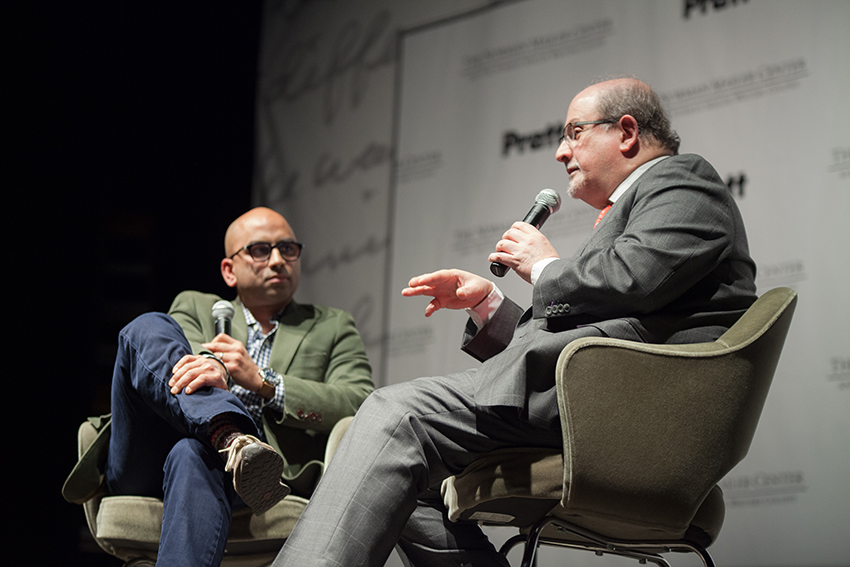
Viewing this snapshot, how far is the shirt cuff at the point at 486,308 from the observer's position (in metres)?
1.77

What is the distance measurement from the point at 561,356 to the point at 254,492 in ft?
2.33

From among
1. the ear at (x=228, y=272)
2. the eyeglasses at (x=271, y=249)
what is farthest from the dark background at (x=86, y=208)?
the eyeglasses at (x=271, y=249)

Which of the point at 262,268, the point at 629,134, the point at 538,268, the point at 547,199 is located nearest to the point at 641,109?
the point at 629,134

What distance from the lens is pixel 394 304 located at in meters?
3.90

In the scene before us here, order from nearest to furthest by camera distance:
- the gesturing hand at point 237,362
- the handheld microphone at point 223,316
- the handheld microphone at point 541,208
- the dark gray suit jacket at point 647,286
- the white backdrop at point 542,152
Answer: the dark gray suit jacket at point 647,286 < the handheld microphone at point 541,208 < the gesturing hand at point 237,362 < the handheld microphone at point 223,316 < the white backdrop at point 542,152

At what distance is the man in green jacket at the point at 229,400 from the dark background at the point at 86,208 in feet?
3.99

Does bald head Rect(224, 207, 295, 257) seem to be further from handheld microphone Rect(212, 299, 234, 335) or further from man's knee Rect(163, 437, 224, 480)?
man's knee Rect(163, 437, 224, 480)

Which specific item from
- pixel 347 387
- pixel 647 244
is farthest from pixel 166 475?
pixel 647 244

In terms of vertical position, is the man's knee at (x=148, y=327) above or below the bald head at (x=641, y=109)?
below

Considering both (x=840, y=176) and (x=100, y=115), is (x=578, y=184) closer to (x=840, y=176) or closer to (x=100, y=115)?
(x=840, y=176)

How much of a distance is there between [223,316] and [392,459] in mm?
985

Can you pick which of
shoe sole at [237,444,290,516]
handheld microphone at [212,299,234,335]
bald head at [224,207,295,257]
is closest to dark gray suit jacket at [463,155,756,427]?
shoe sole at [237,444,290,516]

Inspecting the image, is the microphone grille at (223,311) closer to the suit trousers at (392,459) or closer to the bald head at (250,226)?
the bald head at (250,226)

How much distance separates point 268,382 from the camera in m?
2.04
